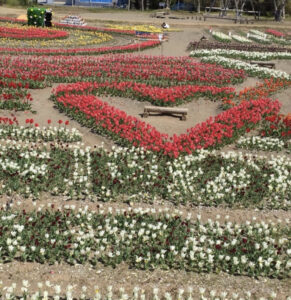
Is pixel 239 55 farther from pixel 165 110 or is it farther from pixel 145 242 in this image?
pixel 145 242

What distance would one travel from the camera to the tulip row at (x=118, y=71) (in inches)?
741

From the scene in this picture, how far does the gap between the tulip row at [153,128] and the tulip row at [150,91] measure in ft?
2.87

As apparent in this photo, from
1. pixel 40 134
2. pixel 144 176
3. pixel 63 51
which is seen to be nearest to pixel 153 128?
pixel 144 176

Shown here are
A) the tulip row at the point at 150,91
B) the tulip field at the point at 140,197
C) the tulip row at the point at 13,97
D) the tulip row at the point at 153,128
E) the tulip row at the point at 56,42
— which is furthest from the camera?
the tulip row at the point at 56,42

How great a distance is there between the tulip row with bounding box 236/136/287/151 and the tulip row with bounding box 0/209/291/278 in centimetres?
454

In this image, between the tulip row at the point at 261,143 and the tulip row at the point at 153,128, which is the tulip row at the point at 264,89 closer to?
the tulip row at the point at 153,128

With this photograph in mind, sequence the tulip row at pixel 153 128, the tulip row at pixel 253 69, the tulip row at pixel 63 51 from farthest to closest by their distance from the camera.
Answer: the tulip row at pixel 63 51 → the tulip row at pixel 253 69 → the tulip row at pixel 153 128

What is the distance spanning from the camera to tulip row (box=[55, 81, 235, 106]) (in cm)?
1580

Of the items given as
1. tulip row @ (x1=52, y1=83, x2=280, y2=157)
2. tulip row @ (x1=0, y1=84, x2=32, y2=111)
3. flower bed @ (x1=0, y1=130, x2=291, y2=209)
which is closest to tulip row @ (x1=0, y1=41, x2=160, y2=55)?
tulip row @ (x1=0, y1=84, x2=32, y2=111)

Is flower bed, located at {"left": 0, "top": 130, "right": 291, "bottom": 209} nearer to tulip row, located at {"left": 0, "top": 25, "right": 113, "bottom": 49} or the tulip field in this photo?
the tulip field

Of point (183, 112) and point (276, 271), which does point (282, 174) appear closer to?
point (276, 271)

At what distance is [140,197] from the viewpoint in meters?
8.78

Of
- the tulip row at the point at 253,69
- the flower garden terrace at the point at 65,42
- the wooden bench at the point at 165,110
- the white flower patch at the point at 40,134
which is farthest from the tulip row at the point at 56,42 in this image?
A: the white flower patch at the point at 40,134

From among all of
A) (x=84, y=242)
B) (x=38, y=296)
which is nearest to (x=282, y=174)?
(x=84, y=242)
